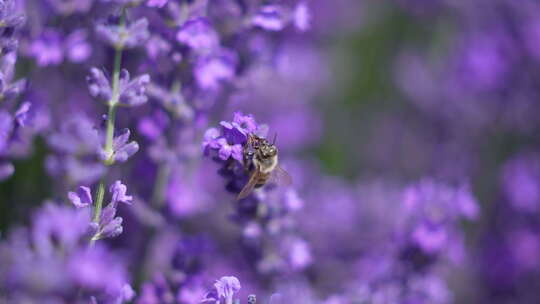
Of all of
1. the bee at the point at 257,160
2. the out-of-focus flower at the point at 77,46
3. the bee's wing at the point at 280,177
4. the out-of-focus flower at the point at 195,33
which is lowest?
the bee at the point at 257,160

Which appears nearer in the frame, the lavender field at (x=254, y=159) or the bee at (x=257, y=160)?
the lavender field at (x=254, y=159)

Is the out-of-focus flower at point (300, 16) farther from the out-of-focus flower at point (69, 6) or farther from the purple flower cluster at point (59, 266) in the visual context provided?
the purple flower cluster at point (59, 266)

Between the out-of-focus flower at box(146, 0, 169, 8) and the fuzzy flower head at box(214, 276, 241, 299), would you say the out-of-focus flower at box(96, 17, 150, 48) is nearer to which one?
the out-of-focus flower at box(146, 0, 169, 8)

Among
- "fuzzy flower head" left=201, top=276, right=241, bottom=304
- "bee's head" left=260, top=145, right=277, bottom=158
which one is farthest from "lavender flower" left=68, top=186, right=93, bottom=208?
"bee's head" left=260, top=145, right=277, bottom=158

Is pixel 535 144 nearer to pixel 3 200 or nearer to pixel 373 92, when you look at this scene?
pixel 373 92

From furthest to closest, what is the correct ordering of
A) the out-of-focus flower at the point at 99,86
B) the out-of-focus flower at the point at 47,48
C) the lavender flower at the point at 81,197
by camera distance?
the out-of-focus flower at the point at 47,48 < the out-of-focus flower at the point at 99,86 < the lavender flower at the point at 81,197

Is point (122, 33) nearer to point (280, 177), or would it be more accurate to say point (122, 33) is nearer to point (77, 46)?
point (77, 46)

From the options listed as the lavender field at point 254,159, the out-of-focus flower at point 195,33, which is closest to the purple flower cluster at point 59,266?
the lavender field at point 254,159
